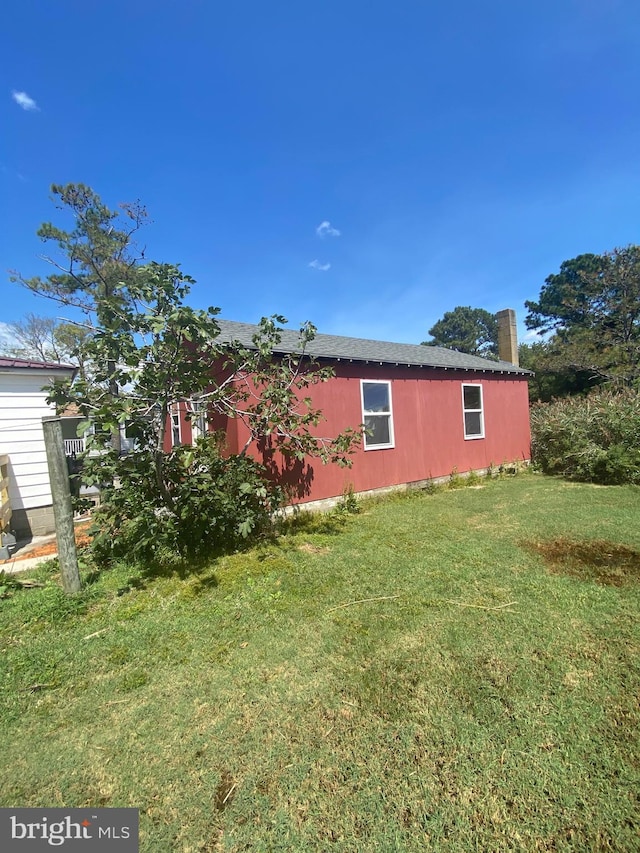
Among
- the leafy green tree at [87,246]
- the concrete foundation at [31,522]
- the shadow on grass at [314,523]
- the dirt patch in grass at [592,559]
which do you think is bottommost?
the dirt patch in grass at [592,559]

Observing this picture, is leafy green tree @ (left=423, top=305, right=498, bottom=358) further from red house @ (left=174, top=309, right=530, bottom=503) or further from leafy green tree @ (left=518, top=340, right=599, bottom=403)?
red house @ (left=174, top=309, right=530, bottom=503)

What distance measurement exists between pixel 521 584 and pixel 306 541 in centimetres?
274

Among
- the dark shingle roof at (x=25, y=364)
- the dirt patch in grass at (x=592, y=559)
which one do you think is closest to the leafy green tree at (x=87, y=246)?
the dark shingle roof at (x=25, y=364)

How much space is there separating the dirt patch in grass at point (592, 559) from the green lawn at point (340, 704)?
0.04 m

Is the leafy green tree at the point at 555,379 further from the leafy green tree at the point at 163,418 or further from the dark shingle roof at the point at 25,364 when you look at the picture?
the dark shingle roof at the point at 25,364

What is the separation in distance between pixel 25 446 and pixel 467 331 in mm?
46854

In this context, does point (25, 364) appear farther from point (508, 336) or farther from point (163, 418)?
point (508, 336)

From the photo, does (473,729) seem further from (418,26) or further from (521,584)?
(418,26)

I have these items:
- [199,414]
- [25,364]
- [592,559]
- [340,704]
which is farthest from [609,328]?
[25,364]

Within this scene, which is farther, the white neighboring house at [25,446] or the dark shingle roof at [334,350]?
the dark shingle roof at [334,350]

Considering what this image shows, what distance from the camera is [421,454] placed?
8609mm

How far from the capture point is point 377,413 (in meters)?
7.90

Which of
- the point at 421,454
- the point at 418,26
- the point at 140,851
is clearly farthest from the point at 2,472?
the point at 418,26

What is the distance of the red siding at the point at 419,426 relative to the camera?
23.0ft
